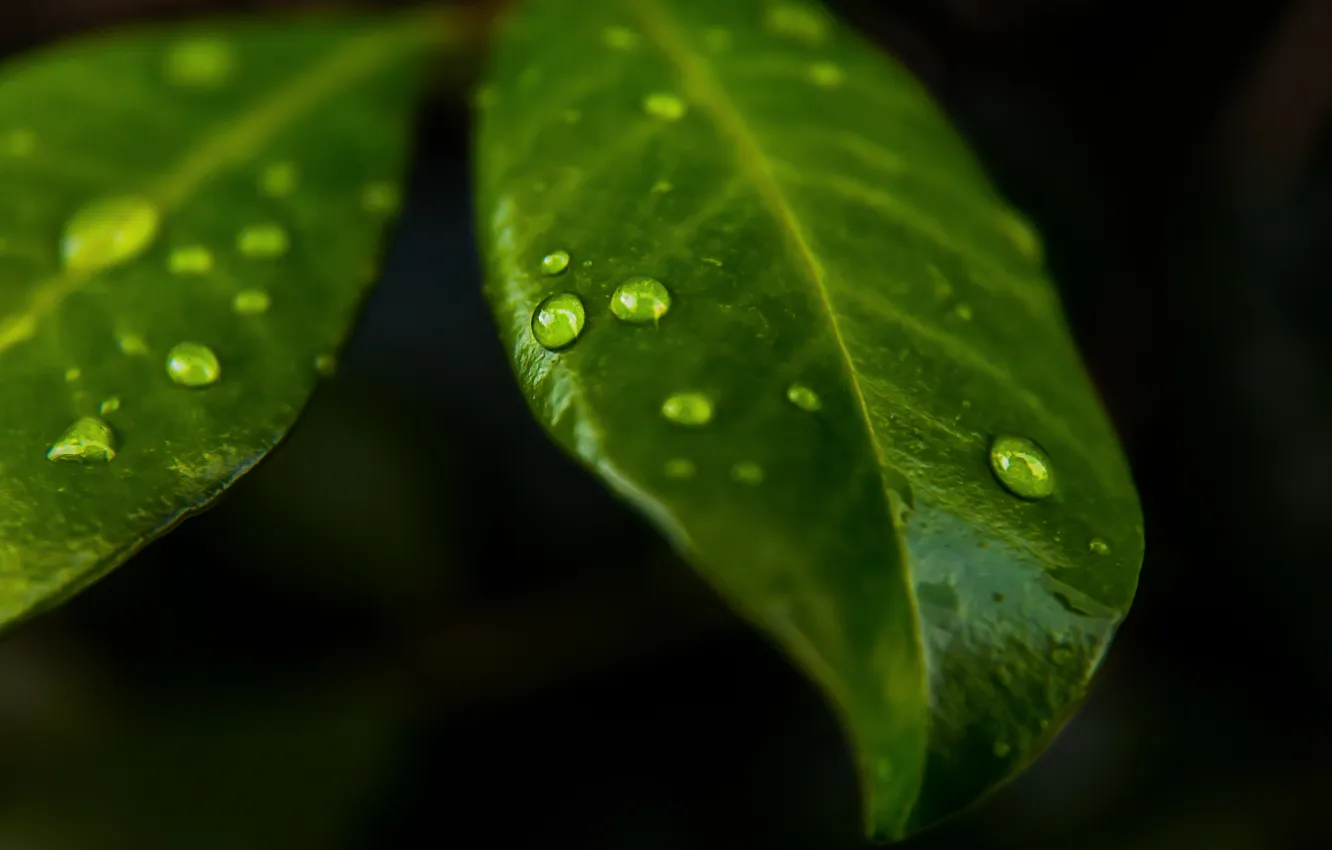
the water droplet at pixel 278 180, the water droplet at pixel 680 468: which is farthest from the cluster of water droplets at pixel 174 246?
the water droplet at pixel 680 468

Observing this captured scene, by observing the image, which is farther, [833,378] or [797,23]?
[797,23]

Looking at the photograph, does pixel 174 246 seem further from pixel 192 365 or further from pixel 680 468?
pixel 680 468

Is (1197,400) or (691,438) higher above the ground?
(691,438)

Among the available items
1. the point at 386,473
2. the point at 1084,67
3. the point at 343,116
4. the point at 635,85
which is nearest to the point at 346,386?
the point at 386,473

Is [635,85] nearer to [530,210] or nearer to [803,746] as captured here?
[530,210]

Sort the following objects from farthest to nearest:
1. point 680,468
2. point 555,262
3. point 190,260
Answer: point 190,260 → point 555,262 → point 680,468

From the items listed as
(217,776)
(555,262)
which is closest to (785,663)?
Answer: (217,776)

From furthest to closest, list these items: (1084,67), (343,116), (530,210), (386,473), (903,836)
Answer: (386,473) < (1084,67) < (343,116) < (530,210) < (903,836)
